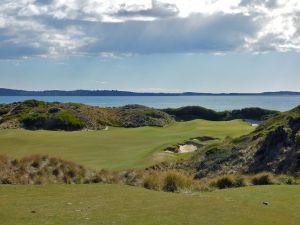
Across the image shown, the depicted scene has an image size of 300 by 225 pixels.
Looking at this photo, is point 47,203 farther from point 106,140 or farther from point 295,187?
point 106,140

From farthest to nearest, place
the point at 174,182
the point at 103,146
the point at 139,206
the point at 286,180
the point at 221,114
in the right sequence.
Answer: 1. the point at 221,114
2. the point at 103,146
3. the point at 286,180
4. the point at 174,182
5. the point at 139,206

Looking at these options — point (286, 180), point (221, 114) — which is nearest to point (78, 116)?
point (221, 114)

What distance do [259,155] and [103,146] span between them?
18233 millimetres

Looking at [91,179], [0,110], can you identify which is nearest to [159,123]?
[0,110]

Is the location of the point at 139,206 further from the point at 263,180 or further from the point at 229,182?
the point at 263,180

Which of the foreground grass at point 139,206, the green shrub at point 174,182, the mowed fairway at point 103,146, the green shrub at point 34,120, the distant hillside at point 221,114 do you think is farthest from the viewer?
the distant hillside at point 221,114

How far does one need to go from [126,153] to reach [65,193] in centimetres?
2569

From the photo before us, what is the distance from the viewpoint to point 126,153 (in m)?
38.6

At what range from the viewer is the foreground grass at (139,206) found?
982 centimetres

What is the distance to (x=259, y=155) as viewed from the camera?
2745cm

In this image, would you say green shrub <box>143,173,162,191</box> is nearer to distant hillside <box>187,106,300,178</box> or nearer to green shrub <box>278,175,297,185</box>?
green shrub <box>278,175,297,185</box>

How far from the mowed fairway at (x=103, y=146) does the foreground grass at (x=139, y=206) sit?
18272 mm

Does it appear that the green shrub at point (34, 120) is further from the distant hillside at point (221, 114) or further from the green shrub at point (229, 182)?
the green shrub at point (229, 182)

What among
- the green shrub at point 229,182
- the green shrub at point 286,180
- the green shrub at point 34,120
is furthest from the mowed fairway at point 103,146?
Answer: the green shrub at point 286,180
